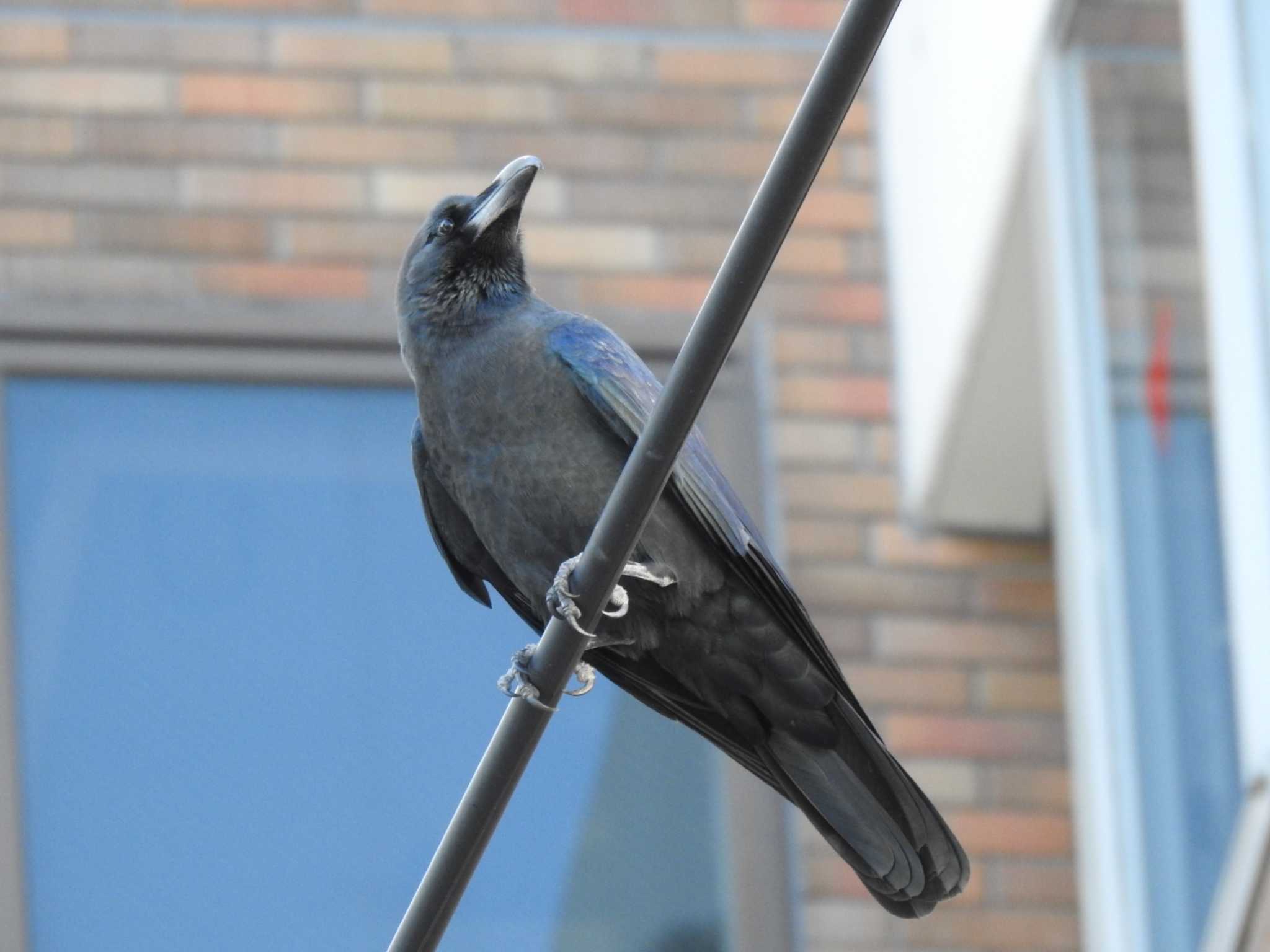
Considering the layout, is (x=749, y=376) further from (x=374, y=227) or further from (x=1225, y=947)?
(x=1225, y=947)

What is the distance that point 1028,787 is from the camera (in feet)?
20.2

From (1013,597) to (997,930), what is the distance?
865mm

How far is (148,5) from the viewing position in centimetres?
625

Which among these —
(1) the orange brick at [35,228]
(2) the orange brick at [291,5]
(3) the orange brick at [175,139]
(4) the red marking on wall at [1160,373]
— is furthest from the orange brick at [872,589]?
(1) the orange brick at [35,228]

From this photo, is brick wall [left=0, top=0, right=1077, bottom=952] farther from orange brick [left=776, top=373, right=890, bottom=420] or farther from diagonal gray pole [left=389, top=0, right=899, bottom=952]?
diagonal gray pole [left=389, top=0, right=899, bottom=952]

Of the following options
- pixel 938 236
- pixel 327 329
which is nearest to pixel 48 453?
pixel 327 329

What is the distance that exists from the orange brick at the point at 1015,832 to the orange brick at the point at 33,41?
300cm

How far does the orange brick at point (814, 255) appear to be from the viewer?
6355 mm

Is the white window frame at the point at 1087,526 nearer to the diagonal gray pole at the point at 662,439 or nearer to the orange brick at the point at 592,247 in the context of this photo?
the orange brick at the point at 592,247

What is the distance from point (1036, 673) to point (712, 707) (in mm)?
2539

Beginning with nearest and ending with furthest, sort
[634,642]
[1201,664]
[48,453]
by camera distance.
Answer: [634,642], [1201,664], [48,453]

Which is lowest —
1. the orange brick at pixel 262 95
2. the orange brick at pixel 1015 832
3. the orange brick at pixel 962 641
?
the orange brick at pixel 1015 832

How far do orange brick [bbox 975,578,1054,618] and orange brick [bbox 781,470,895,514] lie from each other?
0.32 metres

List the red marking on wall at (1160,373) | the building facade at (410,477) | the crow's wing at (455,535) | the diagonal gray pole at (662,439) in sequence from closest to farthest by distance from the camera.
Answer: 1. the diagonal gray pole at (662,439)
2. the crow's wing at (455,535)
3. the red marking on wall at (1160,373)
4. the building facade at (410,477)
